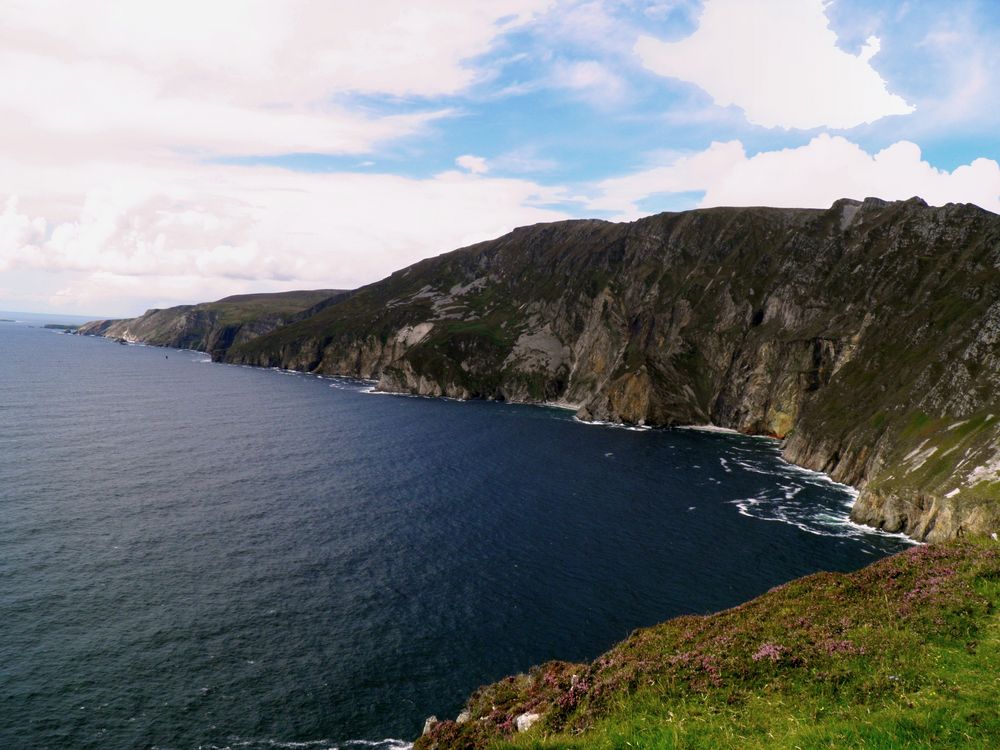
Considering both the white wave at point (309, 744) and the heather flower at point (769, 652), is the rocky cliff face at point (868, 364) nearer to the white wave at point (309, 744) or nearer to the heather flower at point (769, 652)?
the heather flower at point (769, 652)

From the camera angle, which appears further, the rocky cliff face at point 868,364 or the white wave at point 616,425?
the white wave at point 616,425

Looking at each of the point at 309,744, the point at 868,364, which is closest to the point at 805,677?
the point at 309,744

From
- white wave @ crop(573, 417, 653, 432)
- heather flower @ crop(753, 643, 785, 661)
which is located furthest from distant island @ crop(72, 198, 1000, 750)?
white wave @ crop(573, 417, 653, 432)

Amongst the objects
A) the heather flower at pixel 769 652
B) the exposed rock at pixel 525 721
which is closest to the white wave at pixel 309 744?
the exposed rock at pixel 525 721

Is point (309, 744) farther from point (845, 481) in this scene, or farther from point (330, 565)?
point (845, 481)

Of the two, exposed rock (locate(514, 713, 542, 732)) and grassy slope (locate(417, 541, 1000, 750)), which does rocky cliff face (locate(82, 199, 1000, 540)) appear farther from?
exposed rock (locate(514, 713, 542, 732))

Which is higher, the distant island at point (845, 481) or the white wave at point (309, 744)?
the distant island at point (845, 481)
